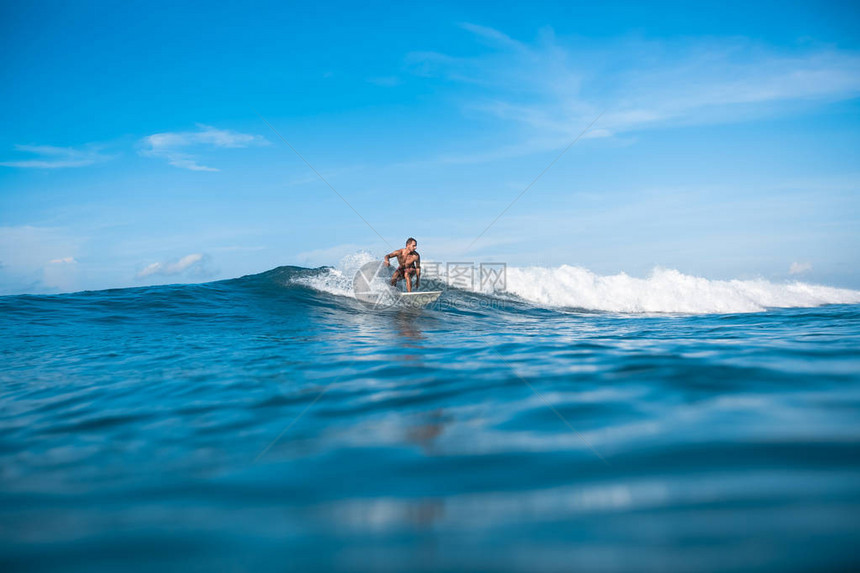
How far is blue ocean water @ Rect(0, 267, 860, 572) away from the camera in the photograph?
172 cm

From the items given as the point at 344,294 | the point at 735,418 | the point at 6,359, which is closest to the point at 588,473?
the point at 735,418

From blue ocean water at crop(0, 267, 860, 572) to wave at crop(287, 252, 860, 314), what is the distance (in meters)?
11.5

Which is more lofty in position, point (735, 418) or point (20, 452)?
point (735, 418)

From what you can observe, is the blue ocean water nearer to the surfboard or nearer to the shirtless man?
the surfboard

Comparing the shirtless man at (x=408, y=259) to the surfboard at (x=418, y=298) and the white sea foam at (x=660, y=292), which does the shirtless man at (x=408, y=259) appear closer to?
the surfboard at (x=418, y=298)

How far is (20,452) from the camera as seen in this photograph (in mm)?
3045

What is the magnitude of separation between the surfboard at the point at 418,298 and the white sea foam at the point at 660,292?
224 inches

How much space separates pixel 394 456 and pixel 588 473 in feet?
3.54

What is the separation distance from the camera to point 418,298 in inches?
514

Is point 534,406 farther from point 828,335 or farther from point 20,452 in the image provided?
point 828,335

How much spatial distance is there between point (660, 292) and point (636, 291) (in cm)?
93

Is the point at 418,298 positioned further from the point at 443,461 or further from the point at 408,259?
the point at 443,461

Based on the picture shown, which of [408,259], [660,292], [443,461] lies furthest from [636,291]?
[443,461]

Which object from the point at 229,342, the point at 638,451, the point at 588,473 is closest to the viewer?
the point at 588,473
